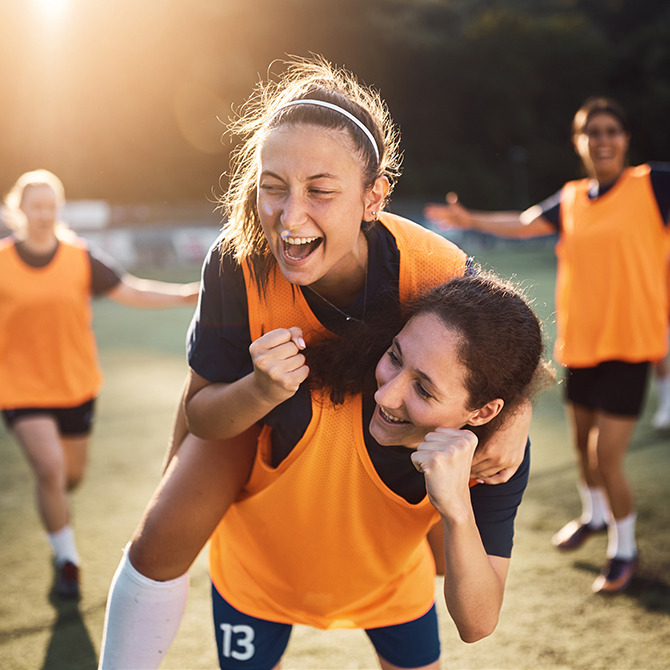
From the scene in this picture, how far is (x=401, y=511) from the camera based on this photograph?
72.8 inches

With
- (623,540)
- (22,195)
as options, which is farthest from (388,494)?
(22,195)

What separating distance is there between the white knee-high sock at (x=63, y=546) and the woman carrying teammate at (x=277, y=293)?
1885 millimetres

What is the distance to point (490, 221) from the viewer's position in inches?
167

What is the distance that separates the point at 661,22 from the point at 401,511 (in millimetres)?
49252

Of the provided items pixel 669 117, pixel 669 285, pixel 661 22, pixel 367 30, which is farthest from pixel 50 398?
pixel 661 22

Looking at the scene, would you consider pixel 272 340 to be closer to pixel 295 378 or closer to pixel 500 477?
pixel 295 378

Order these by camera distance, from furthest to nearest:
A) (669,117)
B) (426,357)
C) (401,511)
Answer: (669,117) → (401,511) → (426,357)

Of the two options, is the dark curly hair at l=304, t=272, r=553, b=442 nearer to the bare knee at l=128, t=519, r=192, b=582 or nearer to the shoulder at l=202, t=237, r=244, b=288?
the shoulder at l=202, t=237, r=244, b=288

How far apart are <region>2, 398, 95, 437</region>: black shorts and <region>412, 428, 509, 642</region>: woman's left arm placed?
3.09 meters

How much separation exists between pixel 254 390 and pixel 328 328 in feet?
1.01

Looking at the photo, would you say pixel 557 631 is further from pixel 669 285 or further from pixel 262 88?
pixel 669 285

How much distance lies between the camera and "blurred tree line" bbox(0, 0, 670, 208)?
3130 centimetres

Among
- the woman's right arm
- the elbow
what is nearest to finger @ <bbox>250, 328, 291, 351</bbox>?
the woman's right arm

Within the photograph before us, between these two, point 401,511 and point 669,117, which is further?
point 669,117
